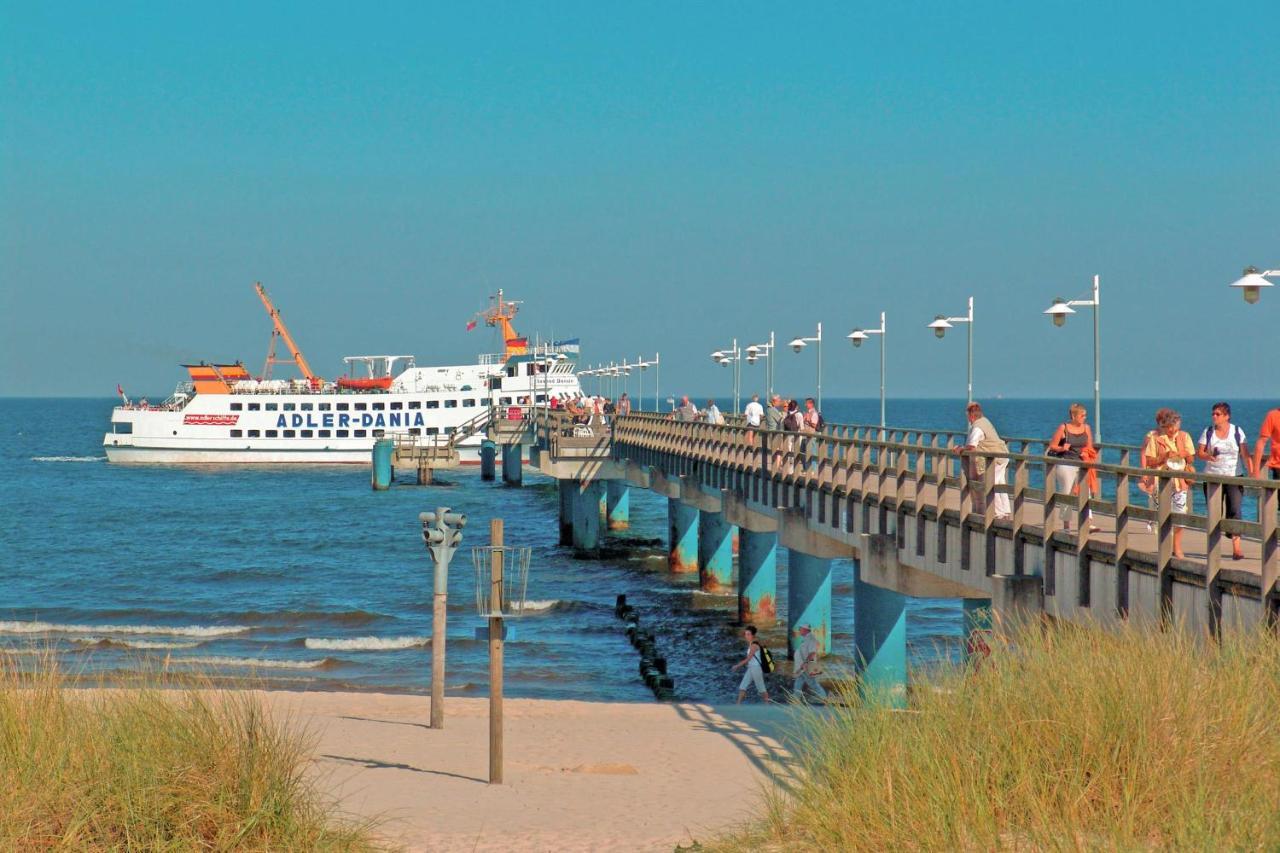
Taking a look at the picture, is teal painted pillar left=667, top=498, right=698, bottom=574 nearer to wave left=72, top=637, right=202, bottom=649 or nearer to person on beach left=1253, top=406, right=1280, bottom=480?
wave left=72, top=637, right=202, bottom=649

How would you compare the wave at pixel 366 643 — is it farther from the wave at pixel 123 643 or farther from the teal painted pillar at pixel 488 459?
the teal painted pillar at pixel 488 459

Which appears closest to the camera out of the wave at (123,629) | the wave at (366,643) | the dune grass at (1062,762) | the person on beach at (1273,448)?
the dune grass at (1062,762)

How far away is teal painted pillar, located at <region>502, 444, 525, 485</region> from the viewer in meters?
74.3

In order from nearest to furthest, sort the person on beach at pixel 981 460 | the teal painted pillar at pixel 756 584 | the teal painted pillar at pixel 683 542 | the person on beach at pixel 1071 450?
1. the person on beach at pixel 1071 450
2. the person on beach at pixel 981 460
3. the teal painted pillar at pixel 756 584
4. the teal painted pillar at pixel 683 542

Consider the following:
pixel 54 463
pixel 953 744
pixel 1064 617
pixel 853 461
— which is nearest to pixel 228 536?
pixel 853 461

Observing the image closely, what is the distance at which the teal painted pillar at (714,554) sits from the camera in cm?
3606

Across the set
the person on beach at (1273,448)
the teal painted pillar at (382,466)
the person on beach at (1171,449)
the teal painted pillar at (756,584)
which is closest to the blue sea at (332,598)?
the teal painted pillar at (756,584)

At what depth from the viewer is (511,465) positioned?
75562 millimetres

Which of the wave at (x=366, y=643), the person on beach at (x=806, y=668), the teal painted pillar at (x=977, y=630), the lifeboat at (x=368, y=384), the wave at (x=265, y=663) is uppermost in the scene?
the lifeboat at (x=368, y=384)

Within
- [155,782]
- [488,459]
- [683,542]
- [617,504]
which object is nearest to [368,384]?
[488,459]

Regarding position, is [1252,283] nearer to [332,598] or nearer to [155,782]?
[155,782]

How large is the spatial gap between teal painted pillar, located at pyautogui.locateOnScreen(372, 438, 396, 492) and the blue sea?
0.84 metres

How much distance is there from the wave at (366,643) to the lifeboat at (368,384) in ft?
207

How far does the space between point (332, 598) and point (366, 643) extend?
26.5 ft
